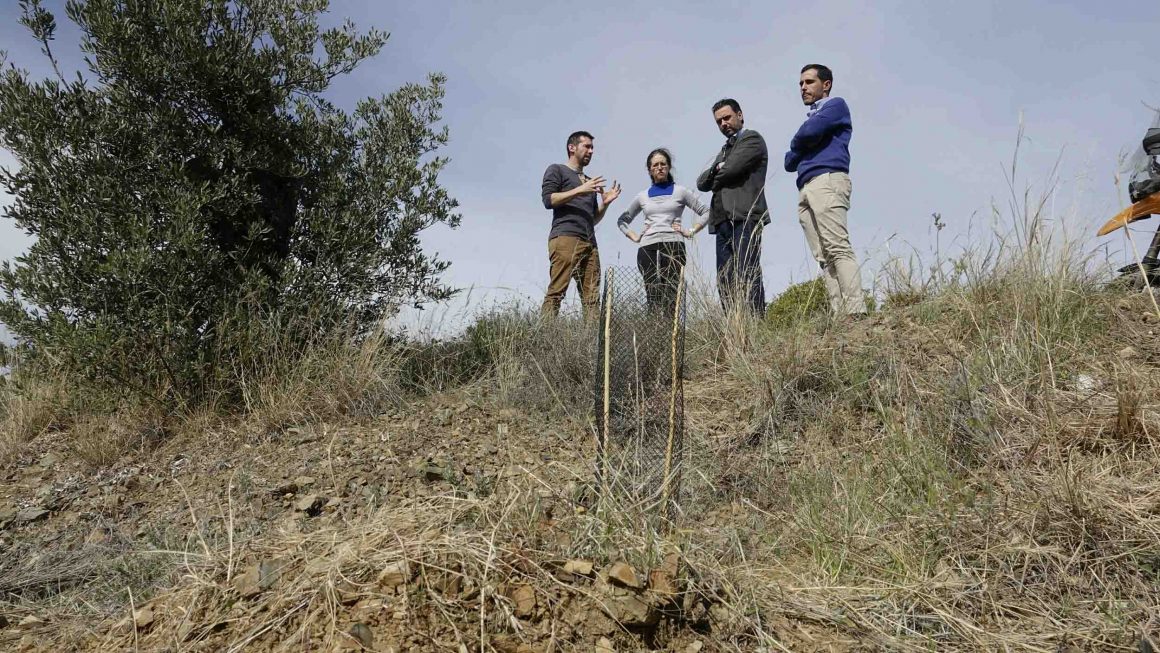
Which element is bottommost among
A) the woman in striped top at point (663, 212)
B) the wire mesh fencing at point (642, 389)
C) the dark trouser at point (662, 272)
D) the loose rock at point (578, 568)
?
the loose rock at point (578, 568)

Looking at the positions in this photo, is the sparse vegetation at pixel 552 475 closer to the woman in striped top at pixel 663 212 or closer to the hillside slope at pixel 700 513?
the hillside slope at pixel 700 513

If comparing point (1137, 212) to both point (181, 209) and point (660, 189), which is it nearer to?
point (660, 189)

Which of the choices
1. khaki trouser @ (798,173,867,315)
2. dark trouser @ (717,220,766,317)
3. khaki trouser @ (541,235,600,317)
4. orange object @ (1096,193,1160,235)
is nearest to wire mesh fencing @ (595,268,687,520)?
dark trouser @ (717,220,766,317)

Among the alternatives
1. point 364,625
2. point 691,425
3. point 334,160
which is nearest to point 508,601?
point 364,625

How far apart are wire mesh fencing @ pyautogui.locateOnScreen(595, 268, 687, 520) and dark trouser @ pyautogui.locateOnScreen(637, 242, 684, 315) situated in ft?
0.07

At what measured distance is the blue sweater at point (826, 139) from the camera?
5379mm

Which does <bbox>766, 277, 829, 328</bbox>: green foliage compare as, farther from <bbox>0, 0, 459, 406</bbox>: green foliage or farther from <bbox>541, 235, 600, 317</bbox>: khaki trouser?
<bbox>0, 0, 459, 406</bbox>: green foliage

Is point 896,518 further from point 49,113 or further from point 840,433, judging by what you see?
point 49,113

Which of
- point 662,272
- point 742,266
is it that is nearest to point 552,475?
point 662,272

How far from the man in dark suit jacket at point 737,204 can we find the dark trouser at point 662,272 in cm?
36

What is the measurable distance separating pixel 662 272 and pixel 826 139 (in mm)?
1508

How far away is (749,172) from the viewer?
5.79 metres

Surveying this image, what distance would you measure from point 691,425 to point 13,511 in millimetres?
4147

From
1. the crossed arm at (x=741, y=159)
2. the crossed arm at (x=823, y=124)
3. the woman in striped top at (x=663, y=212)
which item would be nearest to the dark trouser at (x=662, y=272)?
A: the woman in striped top at (x=663, y=212)
